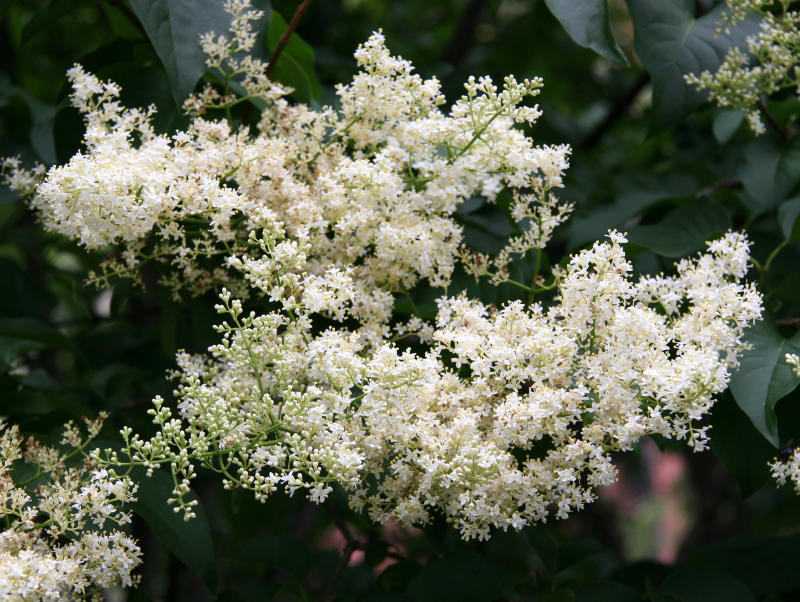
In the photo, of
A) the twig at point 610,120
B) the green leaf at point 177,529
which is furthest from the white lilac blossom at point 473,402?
the twig at point 610,120

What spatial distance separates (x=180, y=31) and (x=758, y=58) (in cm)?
136

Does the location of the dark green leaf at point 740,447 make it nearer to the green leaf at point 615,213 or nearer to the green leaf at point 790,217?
the green leaf at point 790,217

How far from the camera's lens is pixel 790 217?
1.98 m

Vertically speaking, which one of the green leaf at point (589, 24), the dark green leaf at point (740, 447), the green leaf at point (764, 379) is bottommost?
the dark green leaf at point (740, 447)

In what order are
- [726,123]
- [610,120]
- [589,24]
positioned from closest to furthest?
[589,24] → [726,123] → [610,120]

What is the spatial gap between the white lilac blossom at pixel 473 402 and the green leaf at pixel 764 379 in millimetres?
83

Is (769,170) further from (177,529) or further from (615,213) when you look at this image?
(177,529)

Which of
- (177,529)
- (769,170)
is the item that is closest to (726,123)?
(769,170)

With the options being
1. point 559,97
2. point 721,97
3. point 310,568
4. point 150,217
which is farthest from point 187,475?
point 559,97

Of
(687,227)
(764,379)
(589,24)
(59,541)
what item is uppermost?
(589,24)

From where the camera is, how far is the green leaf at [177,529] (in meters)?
1.47

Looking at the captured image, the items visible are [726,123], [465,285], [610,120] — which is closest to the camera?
[465,285]

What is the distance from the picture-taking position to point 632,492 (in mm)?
9727

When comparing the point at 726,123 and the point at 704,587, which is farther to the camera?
the point at 726,123
